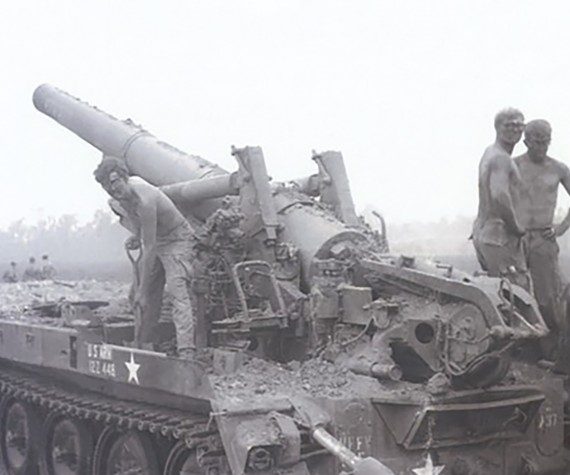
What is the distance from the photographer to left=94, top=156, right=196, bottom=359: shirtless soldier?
8242 mm

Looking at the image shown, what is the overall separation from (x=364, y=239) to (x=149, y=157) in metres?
3.08

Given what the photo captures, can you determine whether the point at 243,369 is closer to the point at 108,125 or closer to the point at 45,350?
the point at 45,350

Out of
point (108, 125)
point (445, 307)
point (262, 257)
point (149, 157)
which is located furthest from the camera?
point (108, 125)

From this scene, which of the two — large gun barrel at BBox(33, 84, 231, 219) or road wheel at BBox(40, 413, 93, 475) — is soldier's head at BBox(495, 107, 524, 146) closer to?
large gun barrel at BBox(33, 84, 231, 219)

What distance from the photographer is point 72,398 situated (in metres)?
8.93

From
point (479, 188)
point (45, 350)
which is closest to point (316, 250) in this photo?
point (479, 188)

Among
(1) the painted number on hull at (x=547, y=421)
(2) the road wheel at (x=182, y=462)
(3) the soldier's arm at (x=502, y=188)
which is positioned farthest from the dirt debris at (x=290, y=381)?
(3) the soldier's arm at (x=502, y=188)

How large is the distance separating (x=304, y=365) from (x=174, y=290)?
1360mm

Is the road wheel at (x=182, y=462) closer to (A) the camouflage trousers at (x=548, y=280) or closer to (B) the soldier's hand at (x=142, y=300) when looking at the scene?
(B) the soldier's hand at (x=142, y=300)

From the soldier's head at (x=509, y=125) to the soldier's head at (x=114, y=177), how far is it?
2.83 m

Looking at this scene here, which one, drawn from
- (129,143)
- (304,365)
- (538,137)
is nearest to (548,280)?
(538,137)

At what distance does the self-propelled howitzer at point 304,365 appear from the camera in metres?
6.78

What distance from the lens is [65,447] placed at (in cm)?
958

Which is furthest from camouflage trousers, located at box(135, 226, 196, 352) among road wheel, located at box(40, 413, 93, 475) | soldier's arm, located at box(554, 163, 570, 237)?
soldier's arm, located at box(554, 163, 570, 237)
